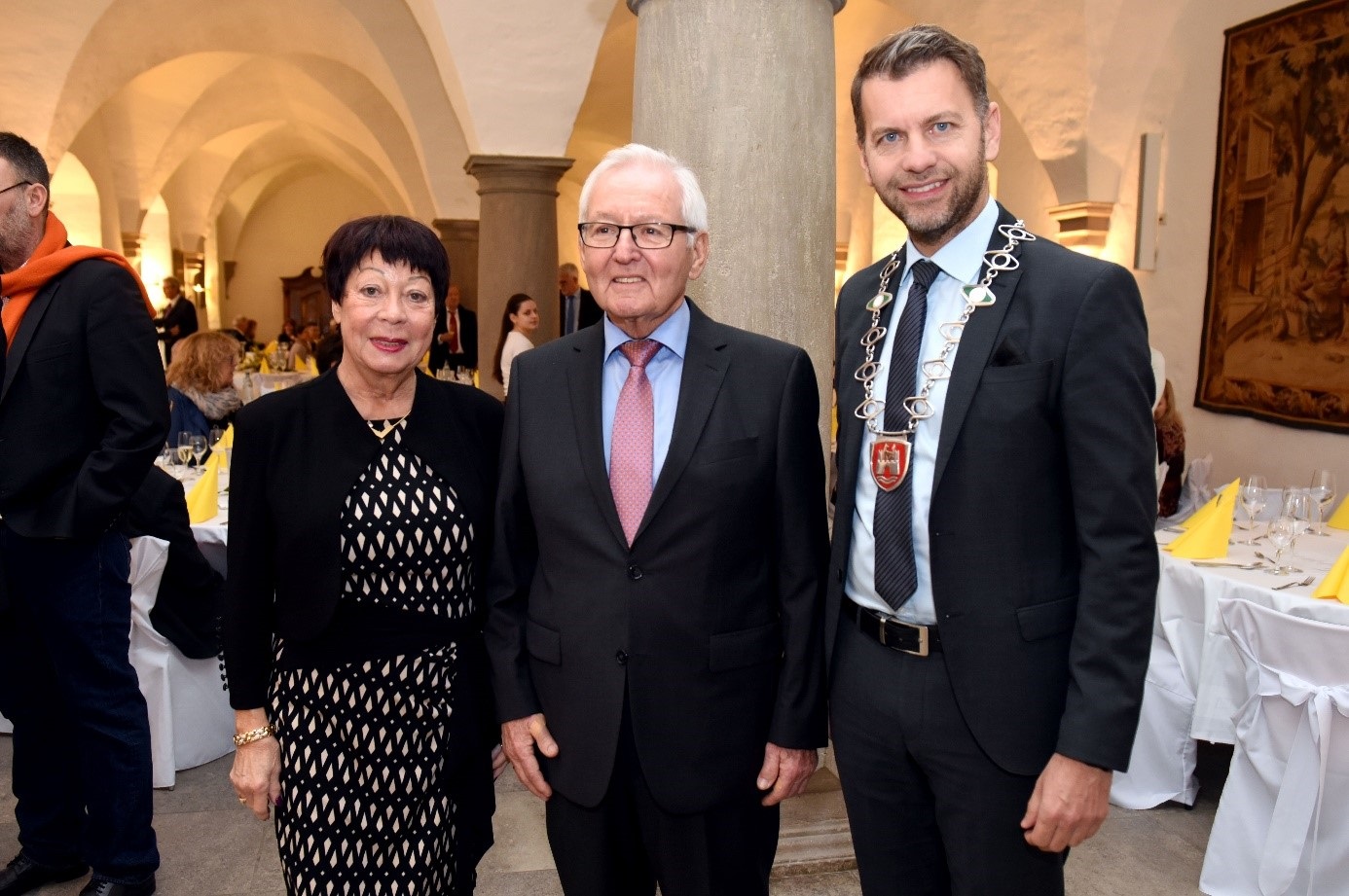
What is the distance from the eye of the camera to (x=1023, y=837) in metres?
1.58

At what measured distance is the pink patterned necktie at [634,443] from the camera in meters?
1.72

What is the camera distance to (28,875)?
111 inches

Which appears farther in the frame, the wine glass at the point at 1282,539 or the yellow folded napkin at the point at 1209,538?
the yellow folded napkin at the point at 1209,538

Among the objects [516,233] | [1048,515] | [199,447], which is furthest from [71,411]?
[516,233]

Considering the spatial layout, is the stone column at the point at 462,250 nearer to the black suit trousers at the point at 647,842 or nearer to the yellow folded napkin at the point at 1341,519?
the yellow folded napkin at the point at 1341,519

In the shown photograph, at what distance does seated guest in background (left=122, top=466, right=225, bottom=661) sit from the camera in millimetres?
3367

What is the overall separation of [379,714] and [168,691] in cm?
211

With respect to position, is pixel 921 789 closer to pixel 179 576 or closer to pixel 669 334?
pixel 669 334

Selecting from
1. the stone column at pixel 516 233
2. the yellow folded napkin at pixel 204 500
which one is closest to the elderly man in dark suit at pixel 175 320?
the stone column at pixel 516 233

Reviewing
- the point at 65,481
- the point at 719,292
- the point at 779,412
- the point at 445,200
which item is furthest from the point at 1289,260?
the point at 445,200

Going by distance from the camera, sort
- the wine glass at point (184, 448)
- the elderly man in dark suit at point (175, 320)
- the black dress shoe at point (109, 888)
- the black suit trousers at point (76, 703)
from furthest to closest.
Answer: the elderly man in dark suit at point (175, 320)
the wine glass at point (184, 448)
the black dress shoe at point (109, 888)
the black suit trousers at point (76, 703)

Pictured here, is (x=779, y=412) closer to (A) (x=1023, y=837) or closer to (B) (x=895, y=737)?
(B) (x=895, y=737)

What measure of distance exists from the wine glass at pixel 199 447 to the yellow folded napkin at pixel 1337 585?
4.54 m

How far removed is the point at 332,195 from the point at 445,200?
631 inches
